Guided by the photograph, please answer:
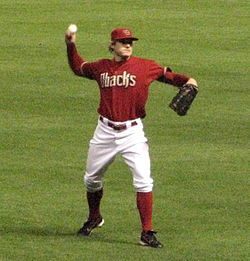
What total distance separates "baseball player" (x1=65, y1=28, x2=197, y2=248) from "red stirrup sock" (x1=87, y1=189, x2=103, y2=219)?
25 centimetres

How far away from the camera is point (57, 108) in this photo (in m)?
16.5

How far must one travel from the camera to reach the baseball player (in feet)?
35.3

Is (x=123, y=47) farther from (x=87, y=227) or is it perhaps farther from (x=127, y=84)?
(x=87, y=227)

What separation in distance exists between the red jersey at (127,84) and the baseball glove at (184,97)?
0.25 ft

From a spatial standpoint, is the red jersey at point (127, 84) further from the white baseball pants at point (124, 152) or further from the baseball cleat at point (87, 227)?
the baseball cleat at point (87, 227)

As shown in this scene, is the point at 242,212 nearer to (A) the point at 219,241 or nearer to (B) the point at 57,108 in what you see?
(A) the point at 219,241

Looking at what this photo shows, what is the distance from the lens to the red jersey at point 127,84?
10.8 meters

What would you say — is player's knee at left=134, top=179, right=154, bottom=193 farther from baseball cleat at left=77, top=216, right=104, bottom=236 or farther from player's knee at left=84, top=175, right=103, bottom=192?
baseball cleat at left=77, top=216, right=104, bottom=236

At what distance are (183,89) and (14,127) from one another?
500 centimetres

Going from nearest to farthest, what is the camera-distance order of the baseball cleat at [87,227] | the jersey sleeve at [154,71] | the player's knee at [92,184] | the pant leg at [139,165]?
1. the pant leg at [139,165]
2. the jersey sleeve at [154,71]
3. the player's knee at [92,184]
4. the baseball cleat at [87,227]

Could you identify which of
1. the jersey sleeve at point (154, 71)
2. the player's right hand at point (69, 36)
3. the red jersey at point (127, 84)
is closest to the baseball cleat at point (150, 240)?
the red jersey at point (127, 84)

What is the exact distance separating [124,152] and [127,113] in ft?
1.06

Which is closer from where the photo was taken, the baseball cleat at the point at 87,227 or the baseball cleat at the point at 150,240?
the baseball cleat at the point at 150,240

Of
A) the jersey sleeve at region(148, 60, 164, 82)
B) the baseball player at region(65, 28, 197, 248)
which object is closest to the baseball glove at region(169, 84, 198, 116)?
the baseball player at region(65, 28, 197, 248)
